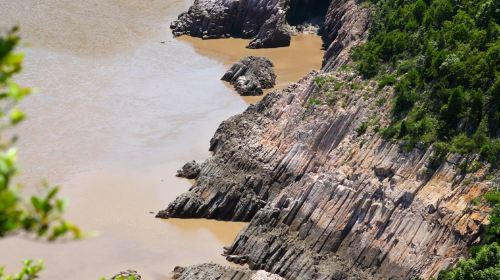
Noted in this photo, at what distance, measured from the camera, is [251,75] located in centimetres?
6091

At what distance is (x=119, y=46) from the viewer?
70.8 metres

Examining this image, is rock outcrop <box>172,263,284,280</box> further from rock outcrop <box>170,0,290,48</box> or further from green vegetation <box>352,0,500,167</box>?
rock outcrop <box>170,0,290,48</box>

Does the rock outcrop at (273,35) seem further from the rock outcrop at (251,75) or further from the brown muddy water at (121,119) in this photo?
the rock outcrop at (251,75)

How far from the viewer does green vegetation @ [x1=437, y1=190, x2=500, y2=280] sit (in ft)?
84.0

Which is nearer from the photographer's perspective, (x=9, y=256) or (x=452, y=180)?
(x=452, y=180)

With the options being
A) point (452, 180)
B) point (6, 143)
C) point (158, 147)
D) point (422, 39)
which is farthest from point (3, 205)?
point (158, 147)

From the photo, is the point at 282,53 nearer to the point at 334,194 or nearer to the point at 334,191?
the point at 334,191

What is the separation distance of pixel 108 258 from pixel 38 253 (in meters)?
3.62

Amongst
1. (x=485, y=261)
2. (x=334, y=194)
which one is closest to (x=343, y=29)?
(x=334, y=194)

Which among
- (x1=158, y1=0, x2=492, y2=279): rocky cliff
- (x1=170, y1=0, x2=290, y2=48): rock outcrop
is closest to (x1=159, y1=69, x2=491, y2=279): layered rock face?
(x1=158, y1=0, x2=492, y2=279): rocky cliff

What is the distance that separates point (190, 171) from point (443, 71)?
17019 millimetres

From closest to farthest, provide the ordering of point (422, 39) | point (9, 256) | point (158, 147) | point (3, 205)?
1. point (3, 205)
2. point (9, 256)
3. point (422, 39)
4. point (158, 147)

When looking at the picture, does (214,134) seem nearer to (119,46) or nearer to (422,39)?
(422,39)

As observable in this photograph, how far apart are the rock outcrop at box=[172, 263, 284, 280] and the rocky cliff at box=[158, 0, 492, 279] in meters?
1.98
